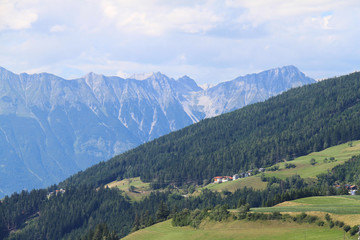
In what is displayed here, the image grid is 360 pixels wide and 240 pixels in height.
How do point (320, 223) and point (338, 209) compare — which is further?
point (338, 209)

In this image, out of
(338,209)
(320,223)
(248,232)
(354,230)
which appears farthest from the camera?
(338,209)

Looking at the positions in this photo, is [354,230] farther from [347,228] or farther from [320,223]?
[320,223]

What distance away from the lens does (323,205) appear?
130 meters

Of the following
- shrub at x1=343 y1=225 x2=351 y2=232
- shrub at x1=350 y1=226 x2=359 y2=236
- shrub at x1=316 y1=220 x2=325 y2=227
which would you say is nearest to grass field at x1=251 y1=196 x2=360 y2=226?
shrub at x1=343 y1=225 x2=351 y2=232

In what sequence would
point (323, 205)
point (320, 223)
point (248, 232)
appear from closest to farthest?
point (320, 223) → point (248, 232) → point (323, 205)

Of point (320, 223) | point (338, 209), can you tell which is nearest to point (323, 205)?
point (338, 209)

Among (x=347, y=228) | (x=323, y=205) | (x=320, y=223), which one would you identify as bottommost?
(x=347, y=228)

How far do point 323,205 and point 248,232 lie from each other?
28749 mm

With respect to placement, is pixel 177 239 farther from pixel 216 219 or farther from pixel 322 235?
pixel 322 235

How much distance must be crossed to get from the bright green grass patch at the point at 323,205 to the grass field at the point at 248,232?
8189 mm

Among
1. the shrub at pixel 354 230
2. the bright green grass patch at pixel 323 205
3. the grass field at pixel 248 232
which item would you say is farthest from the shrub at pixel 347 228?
the bright green grass patch at pixel 323 205

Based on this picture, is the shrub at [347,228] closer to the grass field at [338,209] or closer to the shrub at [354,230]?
the grass field at [338,209]

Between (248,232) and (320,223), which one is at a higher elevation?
(248,232)

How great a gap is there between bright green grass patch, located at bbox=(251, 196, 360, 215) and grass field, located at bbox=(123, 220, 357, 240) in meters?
8.19
